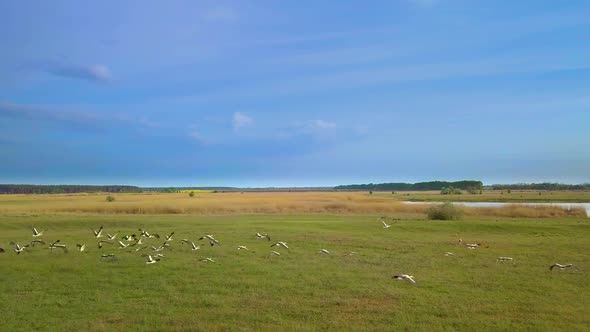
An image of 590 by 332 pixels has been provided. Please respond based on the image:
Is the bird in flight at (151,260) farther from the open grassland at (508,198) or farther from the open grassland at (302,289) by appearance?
the open grassland at (508,198)

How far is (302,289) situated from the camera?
41.7ft

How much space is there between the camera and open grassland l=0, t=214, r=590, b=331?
9.94 meters

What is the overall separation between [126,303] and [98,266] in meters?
5.51

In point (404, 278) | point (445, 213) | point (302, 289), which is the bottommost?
point (302, 289)

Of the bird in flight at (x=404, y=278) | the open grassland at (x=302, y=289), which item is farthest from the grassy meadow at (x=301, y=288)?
the bird in flight at (x=404, y=278)

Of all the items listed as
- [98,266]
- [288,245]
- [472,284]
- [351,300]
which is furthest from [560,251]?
[98,266]

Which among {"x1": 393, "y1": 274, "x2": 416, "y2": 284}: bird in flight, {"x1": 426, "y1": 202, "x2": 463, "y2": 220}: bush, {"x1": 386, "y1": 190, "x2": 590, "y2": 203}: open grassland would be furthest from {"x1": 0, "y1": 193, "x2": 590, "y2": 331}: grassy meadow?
{"x1": 386, "y1": 190, "x2": 590, "y2": 203}: open grassland

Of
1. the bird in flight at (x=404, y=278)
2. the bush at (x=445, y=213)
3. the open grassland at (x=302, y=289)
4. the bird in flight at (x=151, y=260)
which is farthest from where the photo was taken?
the bush at (x=445, y=213)

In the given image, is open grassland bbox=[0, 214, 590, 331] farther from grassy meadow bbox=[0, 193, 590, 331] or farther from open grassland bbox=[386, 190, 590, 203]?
open grassland bbox=[386, 190, 590, 203]

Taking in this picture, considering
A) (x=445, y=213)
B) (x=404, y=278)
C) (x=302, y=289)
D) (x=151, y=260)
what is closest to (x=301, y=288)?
(x=302, y=289)

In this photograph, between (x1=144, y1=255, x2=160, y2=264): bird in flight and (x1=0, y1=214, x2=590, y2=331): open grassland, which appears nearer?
(x1=0, y1=214, x2=590, y2=331): open grassland

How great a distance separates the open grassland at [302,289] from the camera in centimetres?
994

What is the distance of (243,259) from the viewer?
17.6 m

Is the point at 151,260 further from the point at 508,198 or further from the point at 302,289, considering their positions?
the point at 508,198
